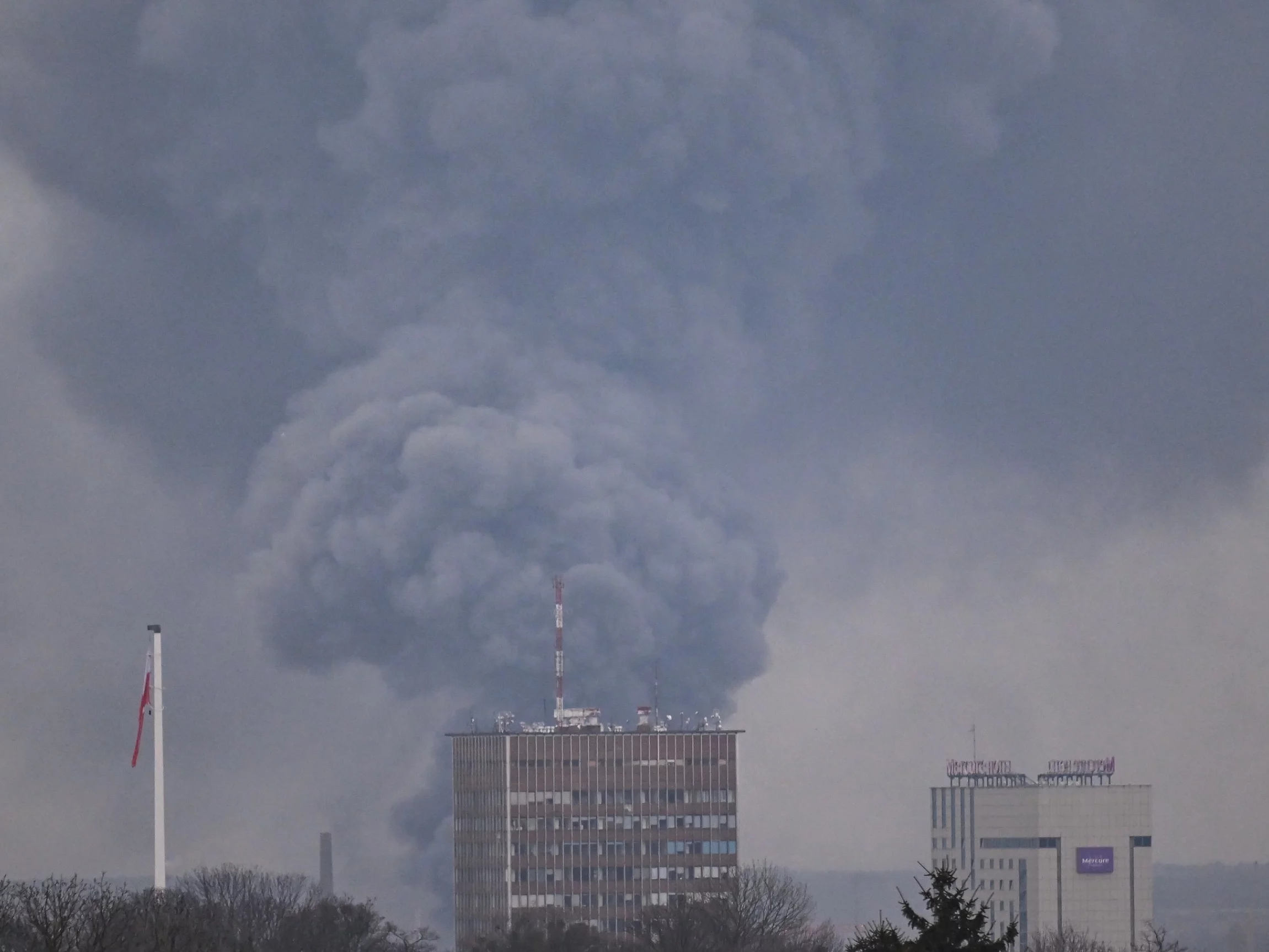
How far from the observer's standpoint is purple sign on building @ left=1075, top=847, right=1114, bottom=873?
14688 centimetres

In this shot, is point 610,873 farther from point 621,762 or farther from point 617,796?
point 621,762

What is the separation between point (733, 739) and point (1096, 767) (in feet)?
119

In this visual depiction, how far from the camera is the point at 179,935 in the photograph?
6331 cm

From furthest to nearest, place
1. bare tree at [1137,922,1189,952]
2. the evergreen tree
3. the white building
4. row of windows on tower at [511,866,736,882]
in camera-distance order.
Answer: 1. the white building
2. row of windows on tower at [511,866,736,882]
3. bare tree at [1137,922,1189,952]
4. the evergreen tree

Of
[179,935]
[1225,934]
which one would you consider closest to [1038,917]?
[1225,934]

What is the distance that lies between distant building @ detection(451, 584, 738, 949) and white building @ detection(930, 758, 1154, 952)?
28960 millimetres

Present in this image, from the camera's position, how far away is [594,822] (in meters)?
123

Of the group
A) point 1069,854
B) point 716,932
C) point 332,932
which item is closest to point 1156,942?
point 716,932

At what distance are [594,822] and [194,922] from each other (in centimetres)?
5654

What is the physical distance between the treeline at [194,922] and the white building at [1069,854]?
45883mm

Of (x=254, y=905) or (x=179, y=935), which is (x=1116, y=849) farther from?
(x=179, y=935)

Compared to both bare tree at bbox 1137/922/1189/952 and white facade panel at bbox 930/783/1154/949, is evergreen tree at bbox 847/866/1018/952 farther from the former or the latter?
white facade panel at bbox 930/783/1154/949

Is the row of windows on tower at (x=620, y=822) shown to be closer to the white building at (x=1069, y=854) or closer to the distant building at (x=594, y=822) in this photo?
the distant building at (x=594, y=822)

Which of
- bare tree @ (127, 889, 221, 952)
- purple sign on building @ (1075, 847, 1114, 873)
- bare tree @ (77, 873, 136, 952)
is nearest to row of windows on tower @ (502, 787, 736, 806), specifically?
purple sign on building @ (1075, 847, 1114, 873)
